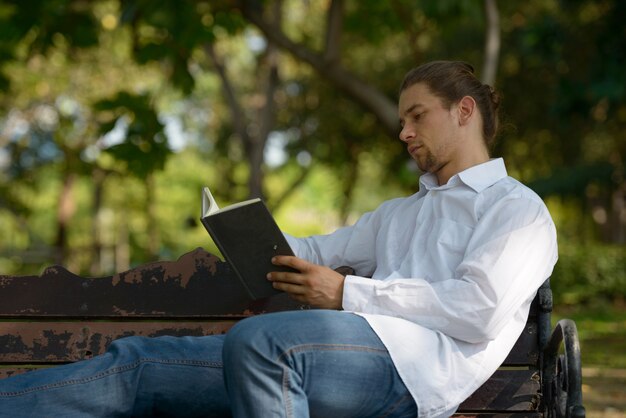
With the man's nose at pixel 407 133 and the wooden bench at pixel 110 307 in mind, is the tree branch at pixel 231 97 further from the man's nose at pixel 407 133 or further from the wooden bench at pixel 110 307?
the man's nose at pixel 407 133

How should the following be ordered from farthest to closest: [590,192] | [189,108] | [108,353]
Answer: [189,108], [590,192], [108,353]

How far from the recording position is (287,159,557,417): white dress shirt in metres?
2.84

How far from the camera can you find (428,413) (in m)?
2.85

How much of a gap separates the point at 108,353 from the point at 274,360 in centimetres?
66

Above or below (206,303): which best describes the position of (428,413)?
below

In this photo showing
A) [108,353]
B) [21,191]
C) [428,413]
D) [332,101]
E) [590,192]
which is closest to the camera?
[428,413]

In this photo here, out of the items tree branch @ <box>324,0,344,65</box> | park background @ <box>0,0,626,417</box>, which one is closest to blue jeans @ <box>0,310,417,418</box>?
park background @ <box>0,0,626,417</box>

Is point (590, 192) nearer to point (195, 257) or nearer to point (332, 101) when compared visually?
point (332, 101)

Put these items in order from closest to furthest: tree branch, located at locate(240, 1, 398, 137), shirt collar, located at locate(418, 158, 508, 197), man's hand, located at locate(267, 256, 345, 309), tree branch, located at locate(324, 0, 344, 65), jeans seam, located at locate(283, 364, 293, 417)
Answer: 1. jeans seam, located at locate(283, 364, 293, 417)
2. man's hand, located at locate(267, 256, 345, 309)
3. shirt collar, located at locate(418, 158, 508, 197)
4. tree branch, located at locate(240, 1, 398, 137)
5. tree branch, located at locate(324, 0, 344, 65)

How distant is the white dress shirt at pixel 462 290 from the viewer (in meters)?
2.84

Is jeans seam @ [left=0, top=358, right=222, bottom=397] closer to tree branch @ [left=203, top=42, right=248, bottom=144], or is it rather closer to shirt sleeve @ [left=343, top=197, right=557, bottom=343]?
shirt sleeve @ [left=343, top=197, right=557, bottom=343]

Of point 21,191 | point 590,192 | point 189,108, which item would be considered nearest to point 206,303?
point 590,192

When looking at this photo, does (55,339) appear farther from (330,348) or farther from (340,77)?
(340,77)

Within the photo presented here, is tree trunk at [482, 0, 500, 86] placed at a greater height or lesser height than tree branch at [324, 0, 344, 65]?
lesser
